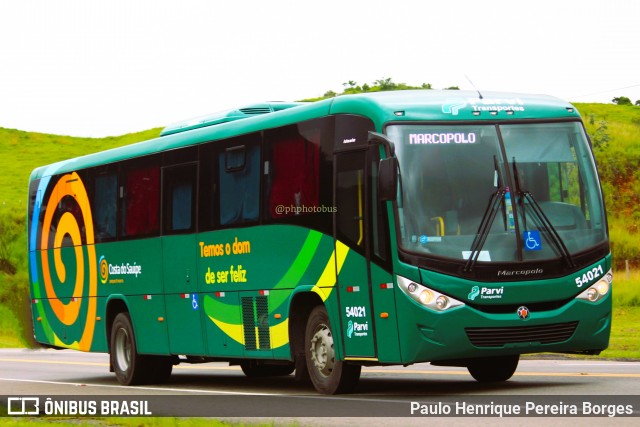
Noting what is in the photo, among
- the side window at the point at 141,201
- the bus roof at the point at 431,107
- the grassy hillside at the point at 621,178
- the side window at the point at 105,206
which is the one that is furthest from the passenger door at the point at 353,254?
the grassy hillside at the point at 621,178

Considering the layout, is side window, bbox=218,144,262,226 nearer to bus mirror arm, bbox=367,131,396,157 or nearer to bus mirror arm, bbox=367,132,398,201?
bus mirror arm, bbox=367,131,396,157

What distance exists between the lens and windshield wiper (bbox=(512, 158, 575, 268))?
14.8m

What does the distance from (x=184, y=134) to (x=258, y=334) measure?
393 centimetres

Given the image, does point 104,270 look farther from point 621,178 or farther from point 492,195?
point 621,178

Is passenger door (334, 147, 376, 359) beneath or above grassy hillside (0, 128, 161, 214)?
beneath

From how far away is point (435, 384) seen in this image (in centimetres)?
1761

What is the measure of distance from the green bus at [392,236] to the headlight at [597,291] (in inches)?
0.7

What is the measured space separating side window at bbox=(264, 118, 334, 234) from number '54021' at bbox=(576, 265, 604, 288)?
2964 millimetres

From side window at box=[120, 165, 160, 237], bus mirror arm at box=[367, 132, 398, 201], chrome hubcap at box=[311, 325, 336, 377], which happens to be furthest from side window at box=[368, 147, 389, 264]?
side window at box=[120, 165, 160, 237]

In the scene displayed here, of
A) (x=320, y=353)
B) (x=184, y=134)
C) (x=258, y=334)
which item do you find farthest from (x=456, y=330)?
(x=184, y=134)

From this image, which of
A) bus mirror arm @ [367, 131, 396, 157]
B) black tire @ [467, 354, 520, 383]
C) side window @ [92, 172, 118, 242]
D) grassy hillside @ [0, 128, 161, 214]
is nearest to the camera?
bus mirror arm @ [367, 131, 396, 157]

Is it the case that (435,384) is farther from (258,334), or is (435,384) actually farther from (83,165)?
(83,165)

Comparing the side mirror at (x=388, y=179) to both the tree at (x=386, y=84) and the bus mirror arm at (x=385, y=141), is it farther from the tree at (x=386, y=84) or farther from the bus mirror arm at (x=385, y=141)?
the tree at (x=386, y=84)

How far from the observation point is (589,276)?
15016 mm
